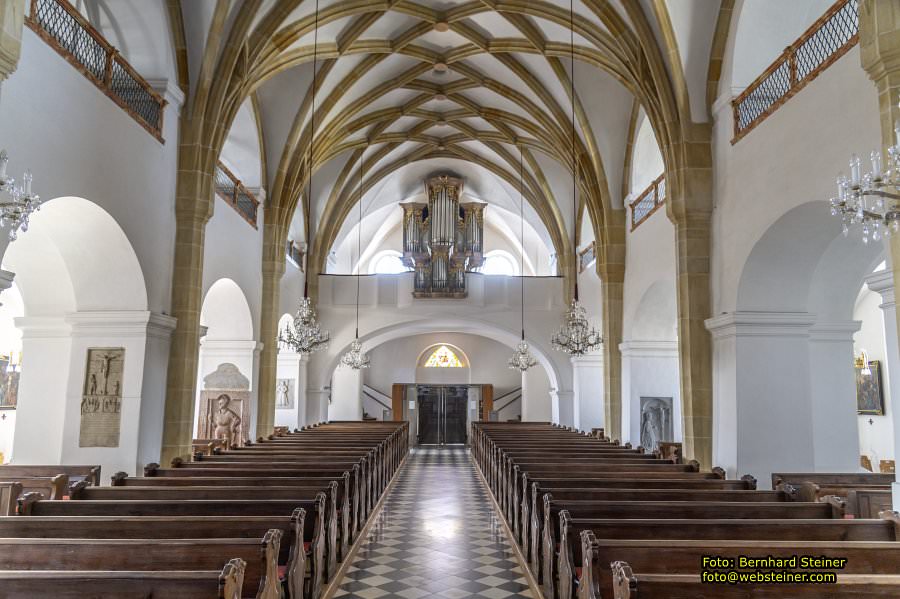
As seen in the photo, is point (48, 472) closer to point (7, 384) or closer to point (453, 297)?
point (7, 384)

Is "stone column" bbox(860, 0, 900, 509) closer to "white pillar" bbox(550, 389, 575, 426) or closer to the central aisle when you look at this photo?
the central aisle

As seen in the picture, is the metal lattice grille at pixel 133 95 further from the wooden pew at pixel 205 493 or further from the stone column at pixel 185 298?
the wooden pew at pixel 205 493

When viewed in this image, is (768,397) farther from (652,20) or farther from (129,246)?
(129,246)

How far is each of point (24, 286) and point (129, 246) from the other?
1954mm

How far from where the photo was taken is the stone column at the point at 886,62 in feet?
18.6

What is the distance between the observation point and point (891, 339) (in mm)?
6512

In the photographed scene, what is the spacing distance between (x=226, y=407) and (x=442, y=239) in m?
8.70

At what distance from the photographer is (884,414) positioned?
53.7 ft

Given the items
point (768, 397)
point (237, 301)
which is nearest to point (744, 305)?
point (768, 397)

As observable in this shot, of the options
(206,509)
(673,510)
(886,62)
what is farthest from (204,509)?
(886,62)

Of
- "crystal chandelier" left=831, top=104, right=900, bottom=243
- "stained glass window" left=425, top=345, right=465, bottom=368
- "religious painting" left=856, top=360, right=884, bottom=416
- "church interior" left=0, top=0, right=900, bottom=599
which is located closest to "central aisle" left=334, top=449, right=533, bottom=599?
"church interior" left=0, top=0, right=900, bottom=599

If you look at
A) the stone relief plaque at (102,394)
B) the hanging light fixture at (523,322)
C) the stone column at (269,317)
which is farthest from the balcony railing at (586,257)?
the stone relief plaque at (102,394)

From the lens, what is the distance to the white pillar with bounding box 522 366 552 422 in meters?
25.8

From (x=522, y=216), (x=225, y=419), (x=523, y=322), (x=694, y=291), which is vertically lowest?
(x=225, y=419)
